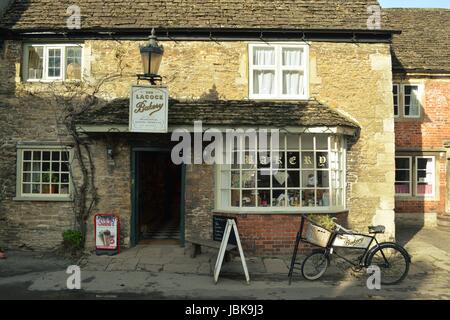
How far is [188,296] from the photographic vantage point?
6.82m

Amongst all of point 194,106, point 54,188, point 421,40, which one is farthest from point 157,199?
point 421,40

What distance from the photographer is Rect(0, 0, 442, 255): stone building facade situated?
9922 millimetres

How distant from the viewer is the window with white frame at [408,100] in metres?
15.1

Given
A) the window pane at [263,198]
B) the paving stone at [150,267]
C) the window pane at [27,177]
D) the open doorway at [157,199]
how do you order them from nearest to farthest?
the paving stone at [150,267] → the window pane at [263,198] → the window pane at [27,177] → the open doorway at [157,199]

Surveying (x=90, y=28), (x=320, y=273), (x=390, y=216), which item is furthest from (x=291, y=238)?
(x=90, y=28)

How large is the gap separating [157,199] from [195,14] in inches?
249

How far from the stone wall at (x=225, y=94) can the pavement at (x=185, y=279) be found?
149 cm

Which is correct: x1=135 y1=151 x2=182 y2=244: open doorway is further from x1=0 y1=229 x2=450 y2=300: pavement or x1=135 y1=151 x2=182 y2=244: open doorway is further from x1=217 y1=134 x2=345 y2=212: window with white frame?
x1=217 y1=134 x2=345 y2=212: window with white frame

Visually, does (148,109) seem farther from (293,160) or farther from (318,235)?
(318,235)

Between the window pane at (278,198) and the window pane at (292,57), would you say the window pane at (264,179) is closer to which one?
the window pane at (278,198)

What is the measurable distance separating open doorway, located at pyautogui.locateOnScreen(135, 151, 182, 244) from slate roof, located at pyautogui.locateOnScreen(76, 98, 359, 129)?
4.44ft

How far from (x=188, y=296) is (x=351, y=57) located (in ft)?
24.0

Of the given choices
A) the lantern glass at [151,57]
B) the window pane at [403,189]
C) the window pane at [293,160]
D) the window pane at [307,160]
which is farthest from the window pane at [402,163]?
the lantern glass at [151,57]
